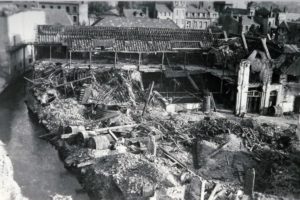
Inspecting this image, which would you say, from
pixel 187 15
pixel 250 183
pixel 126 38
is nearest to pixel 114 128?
pixel 250 183

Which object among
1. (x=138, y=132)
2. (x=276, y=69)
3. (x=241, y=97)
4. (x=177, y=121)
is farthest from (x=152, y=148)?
(x=276, y=69)

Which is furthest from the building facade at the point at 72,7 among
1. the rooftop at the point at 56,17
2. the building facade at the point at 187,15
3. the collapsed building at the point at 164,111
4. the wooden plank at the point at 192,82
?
the wooden plank at the point at 192,82

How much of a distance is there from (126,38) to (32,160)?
21.4 meters

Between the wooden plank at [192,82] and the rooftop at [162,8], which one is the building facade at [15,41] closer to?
the wooden plank at [192,82]

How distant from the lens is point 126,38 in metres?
44.1

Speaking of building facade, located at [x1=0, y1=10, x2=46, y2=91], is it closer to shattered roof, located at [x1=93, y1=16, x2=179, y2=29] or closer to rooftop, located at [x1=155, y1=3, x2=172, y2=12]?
shattered roof, located at [x1=93, y1=16, x2=179, y2=29]

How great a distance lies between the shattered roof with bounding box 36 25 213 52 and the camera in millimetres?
42562

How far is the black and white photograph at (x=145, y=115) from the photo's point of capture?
879 inches

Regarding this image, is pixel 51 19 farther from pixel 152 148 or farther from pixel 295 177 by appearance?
pixel 295 177

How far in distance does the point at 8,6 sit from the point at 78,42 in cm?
1411

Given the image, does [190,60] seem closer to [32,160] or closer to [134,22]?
[134,22]

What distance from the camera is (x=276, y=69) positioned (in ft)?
116

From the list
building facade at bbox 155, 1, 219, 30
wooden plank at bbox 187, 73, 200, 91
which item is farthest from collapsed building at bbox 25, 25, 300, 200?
building facade at bbox 155, 1, 219, 30

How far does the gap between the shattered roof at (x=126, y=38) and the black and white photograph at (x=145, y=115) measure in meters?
0.13
